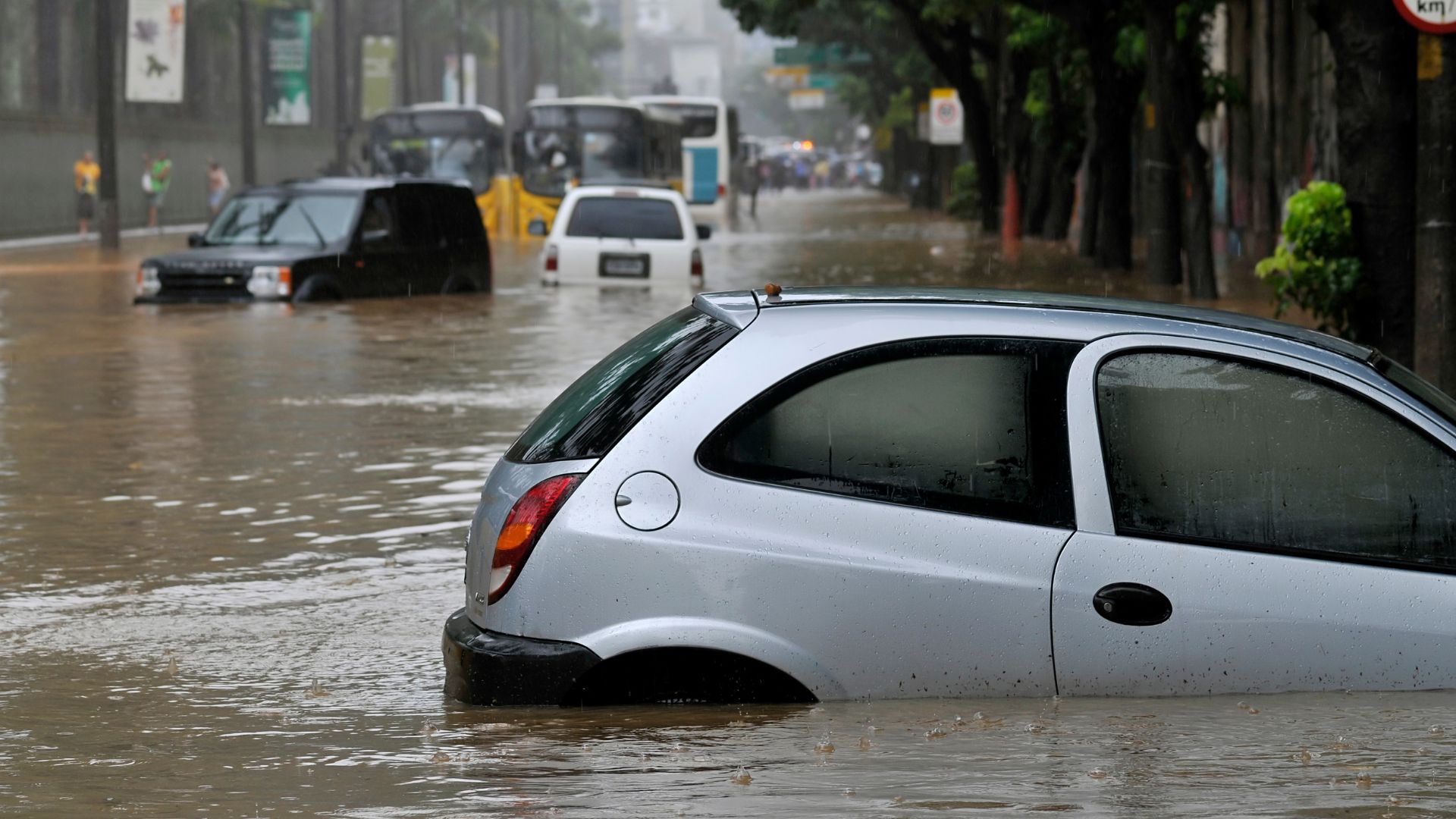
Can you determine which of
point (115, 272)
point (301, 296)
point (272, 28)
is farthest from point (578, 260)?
point (272, 28)

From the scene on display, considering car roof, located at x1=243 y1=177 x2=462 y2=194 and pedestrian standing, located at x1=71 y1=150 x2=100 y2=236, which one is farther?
pedestrian standing, located at x1=71 y1=150 x2=100 y2=236

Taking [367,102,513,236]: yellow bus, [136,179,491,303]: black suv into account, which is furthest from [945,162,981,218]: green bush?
[136,179,491,303]: black suv

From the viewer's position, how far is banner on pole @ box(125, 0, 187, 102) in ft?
150

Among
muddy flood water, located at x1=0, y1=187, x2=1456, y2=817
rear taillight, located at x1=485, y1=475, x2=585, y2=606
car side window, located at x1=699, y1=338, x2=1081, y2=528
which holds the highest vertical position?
car side window, located at x1=699, y1=338, x2=1081, y2=528

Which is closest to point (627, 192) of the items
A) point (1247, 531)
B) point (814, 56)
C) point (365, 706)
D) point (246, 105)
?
point (365, 706)

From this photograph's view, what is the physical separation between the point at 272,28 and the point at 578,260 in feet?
109

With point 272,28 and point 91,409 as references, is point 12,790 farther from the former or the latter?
point 272,28

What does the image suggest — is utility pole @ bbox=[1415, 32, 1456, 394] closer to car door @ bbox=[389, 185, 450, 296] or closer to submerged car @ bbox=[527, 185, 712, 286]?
submerged car @ bbox=[527, 185, 712, 286]

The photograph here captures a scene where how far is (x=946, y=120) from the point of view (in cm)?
5912

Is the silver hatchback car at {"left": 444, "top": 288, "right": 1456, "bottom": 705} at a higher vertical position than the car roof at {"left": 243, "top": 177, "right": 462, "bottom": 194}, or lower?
lower

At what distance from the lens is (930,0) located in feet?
128

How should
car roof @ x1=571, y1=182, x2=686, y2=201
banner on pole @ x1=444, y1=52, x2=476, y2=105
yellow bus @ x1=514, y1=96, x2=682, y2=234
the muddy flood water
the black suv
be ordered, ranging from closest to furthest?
the muddy flood water → the black suv → car roof @ x1=571, y1=182, x2=686, y2=201 → yellow bus @ x1=514, y1=96, x2=682, y2=234 → banner on pole @ x1=444, y1=52, x2=476, y2=105

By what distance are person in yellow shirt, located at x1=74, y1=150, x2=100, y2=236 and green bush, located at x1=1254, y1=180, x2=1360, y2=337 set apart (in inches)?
1457

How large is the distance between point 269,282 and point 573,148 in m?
25.9
